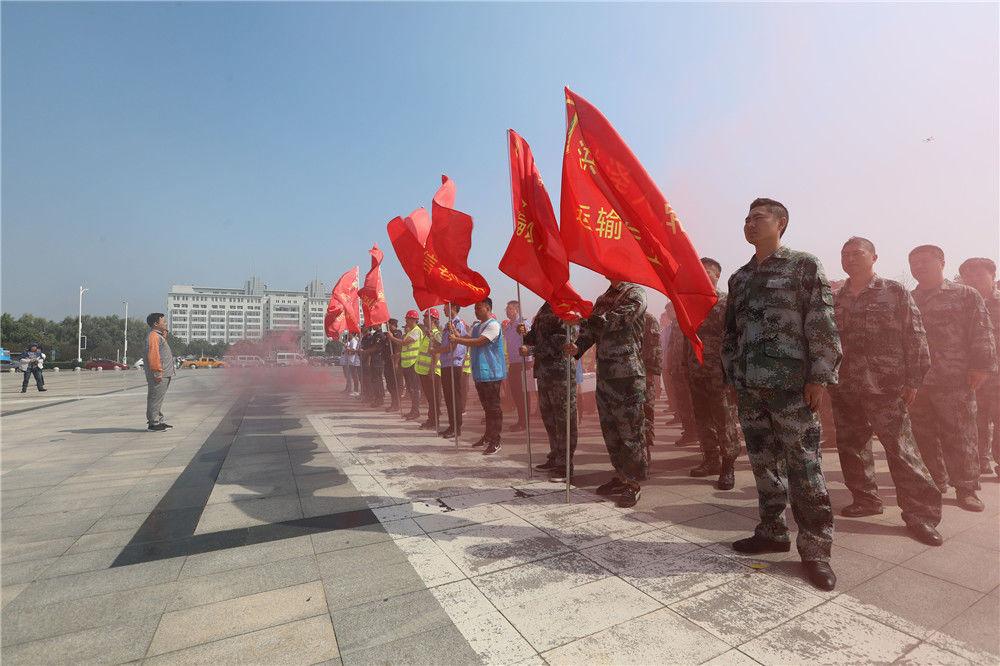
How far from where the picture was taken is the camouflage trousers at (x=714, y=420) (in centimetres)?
478

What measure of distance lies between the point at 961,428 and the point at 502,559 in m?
4.31

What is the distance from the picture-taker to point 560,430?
5227 mm

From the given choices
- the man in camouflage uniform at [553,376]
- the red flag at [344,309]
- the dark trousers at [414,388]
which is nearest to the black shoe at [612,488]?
the man in camouflage uniform at [553,376]

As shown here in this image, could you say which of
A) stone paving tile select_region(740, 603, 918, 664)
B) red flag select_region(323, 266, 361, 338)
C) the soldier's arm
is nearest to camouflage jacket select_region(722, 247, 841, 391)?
the soldier's arm

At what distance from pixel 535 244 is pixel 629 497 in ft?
7.94

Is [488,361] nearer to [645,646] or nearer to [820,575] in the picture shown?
[820,575]

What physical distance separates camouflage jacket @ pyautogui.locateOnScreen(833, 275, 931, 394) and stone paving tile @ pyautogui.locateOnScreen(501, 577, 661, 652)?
107 inches

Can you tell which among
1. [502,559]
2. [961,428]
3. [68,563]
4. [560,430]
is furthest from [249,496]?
[961,428]

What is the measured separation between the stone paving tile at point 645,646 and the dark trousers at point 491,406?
438cm

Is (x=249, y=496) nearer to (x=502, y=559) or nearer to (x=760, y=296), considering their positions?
(x=502, y=559)

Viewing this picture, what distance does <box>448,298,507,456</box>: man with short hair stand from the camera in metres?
6.56

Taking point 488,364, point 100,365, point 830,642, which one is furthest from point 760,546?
point 100,365

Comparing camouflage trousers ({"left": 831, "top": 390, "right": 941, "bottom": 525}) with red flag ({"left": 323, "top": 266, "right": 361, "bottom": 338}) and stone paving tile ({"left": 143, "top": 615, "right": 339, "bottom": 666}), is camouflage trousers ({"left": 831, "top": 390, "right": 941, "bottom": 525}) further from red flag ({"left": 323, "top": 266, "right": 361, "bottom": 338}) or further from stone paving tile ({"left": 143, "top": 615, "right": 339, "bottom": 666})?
red flag ({"left": 323, "top": 266, "right": 361, "bottom": 338})

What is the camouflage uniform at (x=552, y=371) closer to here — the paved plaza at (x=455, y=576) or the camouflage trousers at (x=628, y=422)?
the paved plaza at (x=455, y=576)
